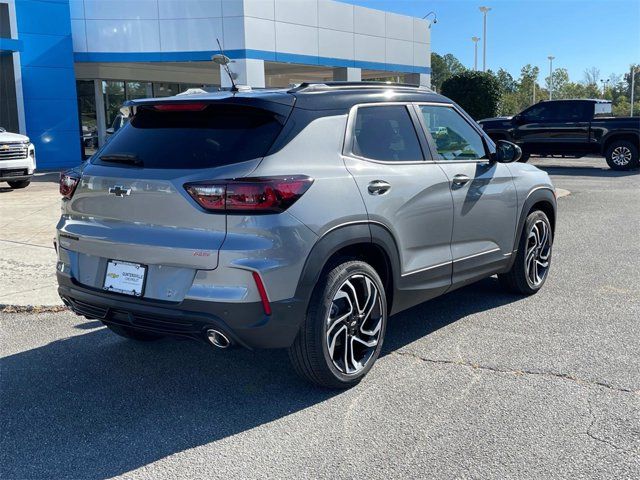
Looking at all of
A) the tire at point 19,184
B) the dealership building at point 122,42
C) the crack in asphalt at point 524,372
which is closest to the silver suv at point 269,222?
the crack in asphalt at point 524,372

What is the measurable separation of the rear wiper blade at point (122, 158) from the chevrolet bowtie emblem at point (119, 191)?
0.60ft

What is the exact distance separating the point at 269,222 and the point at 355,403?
4.01ft

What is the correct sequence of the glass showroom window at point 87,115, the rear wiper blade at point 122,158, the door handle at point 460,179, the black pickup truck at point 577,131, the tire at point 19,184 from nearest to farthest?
the rear wiper blade at point 122,158 → the door handle at point 460,179 → the tire at point 19,184 → the black pickup truck at point 577,131 → the glass showroom window at point 87,115

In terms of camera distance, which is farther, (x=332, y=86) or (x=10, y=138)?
(x=10, y=138)

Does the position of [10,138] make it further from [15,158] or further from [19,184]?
[19,184]

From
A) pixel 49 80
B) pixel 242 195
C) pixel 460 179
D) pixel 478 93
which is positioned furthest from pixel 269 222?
pixel 478 93

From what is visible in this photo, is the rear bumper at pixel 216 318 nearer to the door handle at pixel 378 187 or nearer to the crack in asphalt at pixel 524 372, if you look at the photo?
the door handle at pixel 378 187

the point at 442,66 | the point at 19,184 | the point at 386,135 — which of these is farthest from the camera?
the point at 442,66

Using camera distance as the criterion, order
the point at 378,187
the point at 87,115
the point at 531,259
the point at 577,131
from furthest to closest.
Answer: the point at 87,115, the point at 577,131, the point at 531,259, the point at 378,187

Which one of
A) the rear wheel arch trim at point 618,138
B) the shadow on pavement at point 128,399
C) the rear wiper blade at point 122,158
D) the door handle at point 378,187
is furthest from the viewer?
the rear wheel arch trim at point 618,138

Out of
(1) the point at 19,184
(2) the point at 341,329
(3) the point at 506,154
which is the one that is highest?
(3) the point at 506,154

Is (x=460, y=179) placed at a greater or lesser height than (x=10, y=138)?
lesser

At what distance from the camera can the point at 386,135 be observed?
4.31m

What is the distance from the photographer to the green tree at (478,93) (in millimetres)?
26406
